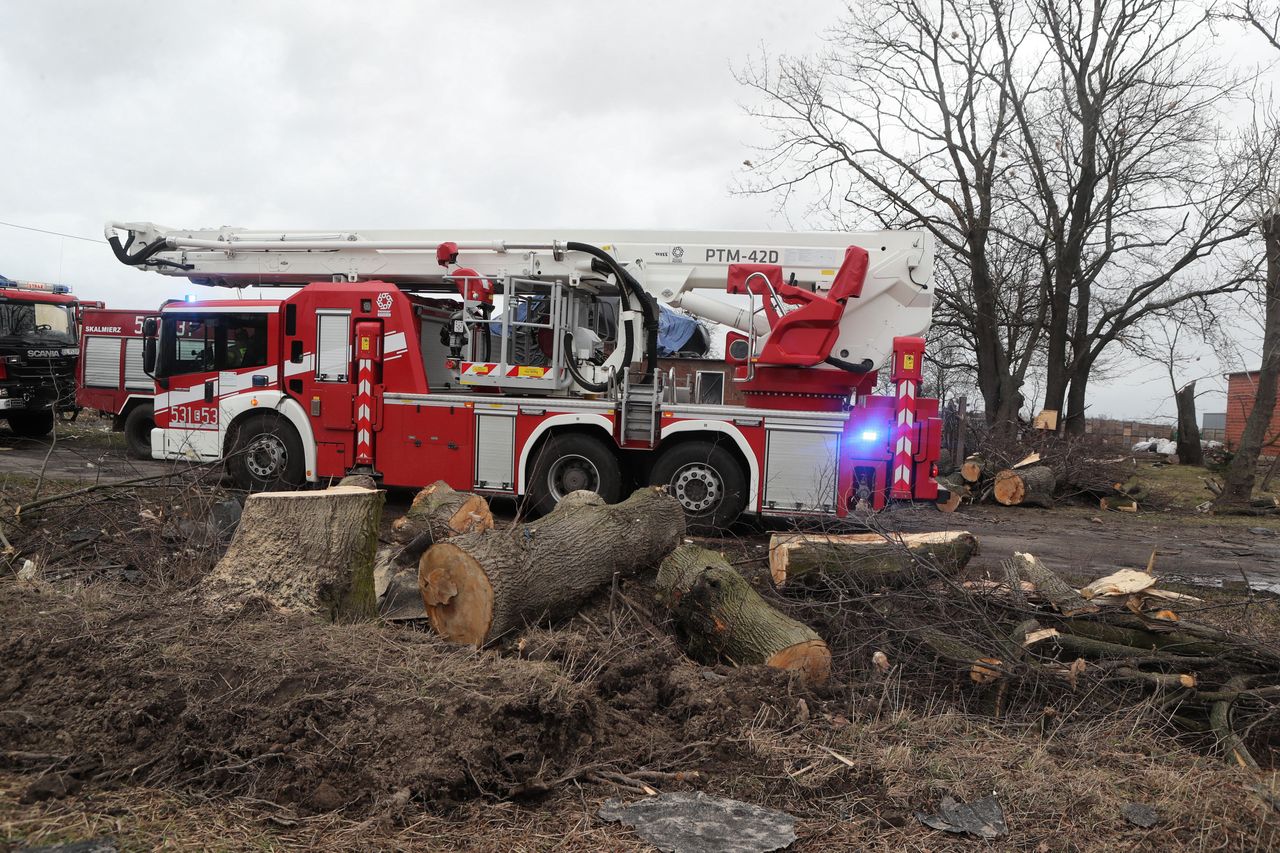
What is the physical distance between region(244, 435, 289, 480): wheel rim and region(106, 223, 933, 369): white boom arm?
1979 millimetres

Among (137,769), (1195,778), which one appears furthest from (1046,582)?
(137,769)

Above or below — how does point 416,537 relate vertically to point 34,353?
below

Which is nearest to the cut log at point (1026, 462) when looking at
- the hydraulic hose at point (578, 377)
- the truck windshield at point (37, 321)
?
the hydraulic hose at point (578, 377)

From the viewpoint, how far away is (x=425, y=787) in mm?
3285

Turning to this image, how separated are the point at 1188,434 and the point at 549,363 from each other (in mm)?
18789

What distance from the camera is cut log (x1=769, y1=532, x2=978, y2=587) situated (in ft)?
17.9

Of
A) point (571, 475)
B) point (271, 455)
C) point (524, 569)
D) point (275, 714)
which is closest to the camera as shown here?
point (275, 714)

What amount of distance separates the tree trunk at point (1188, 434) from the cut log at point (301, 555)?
21.5m

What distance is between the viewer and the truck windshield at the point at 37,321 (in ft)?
54.4

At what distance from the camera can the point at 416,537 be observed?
6262 millimetres

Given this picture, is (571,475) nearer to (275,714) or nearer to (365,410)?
(365,410)

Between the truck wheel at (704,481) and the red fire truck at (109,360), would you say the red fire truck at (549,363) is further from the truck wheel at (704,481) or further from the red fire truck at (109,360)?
the red fire truck at (109,360)

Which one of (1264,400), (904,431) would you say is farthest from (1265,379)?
(904,431)

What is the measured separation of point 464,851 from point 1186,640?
3781mm
